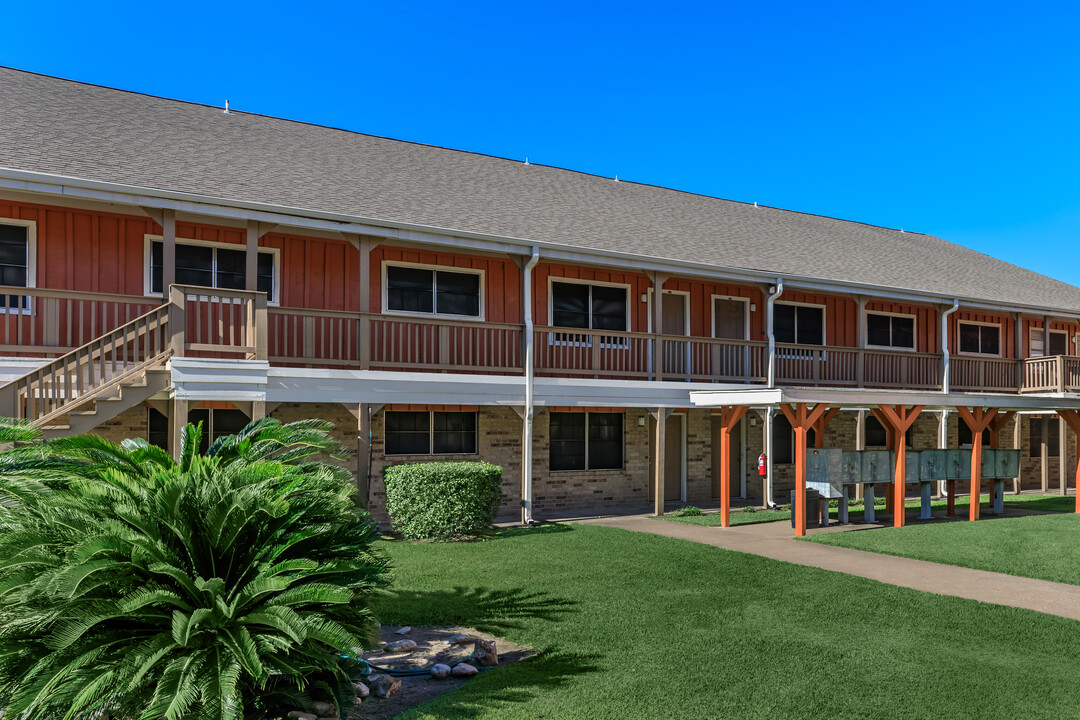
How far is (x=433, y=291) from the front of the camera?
591 inches

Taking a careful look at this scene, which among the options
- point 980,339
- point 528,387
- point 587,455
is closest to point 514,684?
point 528,387

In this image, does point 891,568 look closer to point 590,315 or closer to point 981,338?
point 590,315

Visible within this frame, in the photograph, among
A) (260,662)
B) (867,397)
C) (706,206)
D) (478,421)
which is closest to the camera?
(260,662)

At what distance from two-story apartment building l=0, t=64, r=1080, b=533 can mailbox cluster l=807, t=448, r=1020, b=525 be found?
0.60 metres

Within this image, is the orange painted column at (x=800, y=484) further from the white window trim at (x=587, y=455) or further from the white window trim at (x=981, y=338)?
the white window trim at (x=981, y=338)

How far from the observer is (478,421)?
49.4 ft

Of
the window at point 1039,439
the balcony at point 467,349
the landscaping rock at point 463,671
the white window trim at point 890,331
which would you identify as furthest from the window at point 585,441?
the window at point 1039,439

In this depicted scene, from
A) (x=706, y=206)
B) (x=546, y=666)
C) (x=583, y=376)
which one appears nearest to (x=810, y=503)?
(x=583, y=376)

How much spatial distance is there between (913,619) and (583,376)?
9.05 meters

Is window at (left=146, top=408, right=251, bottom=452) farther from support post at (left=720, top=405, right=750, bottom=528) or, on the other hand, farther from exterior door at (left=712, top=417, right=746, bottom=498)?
exterior door at (left=712, top=417, right=746, bottom=498)

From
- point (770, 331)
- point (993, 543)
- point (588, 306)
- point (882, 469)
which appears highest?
point (588, 306)

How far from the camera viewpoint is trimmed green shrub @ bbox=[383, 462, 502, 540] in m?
11.7

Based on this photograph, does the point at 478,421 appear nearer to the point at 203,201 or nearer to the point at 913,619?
the point at 203,201

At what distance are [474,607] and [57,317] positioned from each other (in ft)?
24.9
